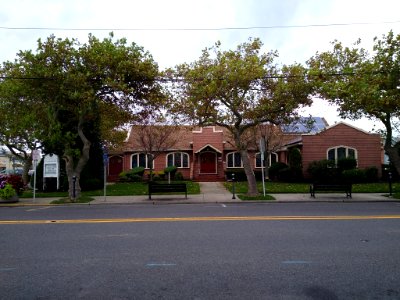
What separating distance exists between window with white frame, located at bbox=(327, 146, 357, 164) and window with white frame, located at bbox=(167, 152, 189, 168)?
13.8 m

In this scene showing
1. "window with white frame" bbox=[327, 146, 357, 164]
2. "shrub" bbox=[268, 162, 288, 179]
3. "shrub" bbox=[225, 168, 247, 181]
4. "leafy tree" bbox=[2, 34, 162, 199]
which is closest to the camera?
"leafy tree" bbox=[2, 34, 162, 199]

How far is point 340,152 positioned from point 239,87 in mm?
17230

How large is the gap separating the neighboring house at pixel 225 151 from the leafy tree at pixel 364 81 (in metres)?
10.9

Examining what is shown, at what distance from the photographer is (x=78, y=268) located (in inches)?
222

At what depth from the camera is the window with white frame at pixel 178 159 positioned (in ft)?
116

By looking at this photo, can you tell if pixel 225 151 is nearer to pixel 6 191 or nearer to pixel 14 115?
pixel 14 115

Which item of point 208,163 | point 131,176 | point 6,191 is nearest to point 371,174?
point 208,163

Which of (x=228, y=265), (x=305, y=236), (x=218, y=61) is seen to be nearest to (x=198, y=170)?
(x=218, y=61)

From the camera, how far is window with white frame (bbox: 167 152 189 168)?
3541 cm

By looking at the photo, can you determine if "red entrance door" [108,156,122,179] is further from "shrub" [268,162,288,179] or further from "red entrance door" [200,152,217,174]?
"shrub" [268,162,288,179]

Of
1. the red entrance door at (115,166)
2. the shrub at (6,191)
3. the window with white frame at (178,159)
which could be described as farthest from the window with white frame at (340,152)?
the shrub at (6,191)

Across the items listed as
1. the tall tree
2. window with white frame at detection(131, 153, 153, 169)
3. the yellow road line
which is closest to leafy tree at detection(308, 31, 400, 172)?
the tall tree

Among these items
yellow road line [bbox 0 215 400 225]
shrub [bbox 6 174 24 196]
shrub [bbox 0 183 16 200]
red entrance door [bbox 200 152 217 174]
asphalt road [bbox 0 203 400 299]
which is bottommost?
asphalt road [bbox 0 203 400 299]

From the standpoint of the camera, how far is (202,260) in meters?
5.99
